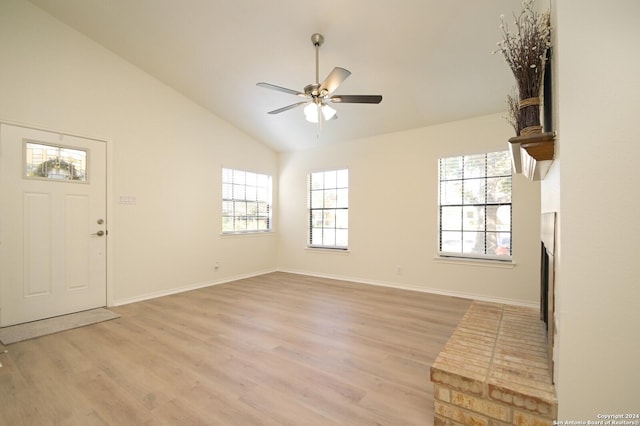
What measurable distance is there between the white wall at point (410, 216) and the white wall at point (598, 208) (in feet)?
10.3

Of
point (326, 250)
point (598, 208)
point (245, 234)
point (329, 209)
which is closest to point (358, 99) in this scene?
point (598, 208)

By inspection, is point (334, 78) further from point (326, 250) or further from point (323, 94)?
point (326, 250)

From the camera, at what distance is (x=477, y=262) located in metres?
4.19

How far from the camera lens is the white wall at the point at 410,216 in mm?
3893

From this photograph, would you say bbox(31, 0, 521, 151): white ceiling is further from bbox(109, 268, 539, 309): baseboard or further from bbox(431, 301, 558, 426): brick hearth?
bbox(431, 301, 558, 426): brick hearth

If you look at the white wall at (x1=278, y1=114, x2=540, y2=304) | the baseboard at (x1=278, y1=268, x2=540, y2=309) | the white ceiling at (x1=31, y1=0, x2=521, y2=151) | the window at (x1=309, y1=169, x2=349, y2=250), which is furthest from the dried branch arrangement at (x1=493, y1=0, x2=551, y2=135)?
the window at (x1=309, y1=169, x2=349, y2=250)

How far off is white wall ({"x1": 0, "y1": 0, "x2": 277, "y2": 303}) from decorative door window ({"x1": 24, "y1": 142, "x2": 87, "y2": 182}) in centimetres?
26

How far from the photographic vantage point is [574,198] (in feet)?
3.93

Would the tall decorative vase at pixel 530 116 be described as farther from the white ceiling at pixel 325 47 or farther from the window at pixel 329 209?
the window at pixel 329 209

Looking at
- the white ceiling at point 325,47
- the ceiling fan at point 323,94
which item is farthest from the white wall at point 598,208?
the white ceiling at point 325,47

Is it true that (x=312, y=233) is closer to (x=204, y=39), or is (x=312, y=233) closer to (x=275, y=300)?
(x=275, y=300)

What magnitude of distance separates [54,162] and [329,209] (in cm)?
422

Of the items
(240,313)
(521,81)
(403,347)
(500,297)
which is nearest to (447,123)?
(500,297)

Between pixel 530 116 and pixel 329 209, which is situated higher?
pixel 530 116
